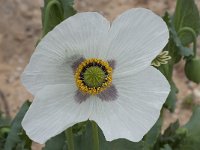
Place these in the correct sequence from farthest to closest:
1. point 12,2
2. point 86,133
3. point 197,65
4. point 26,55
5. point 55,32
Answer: point 12,2, point 26,55, point 197,65, point 86,133, point 55,32

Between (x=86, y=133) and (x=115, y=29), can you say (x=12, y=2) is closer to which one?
(x=86, y=133)

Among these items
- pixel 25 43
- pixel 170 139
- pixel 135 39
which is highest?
pixel 135 39

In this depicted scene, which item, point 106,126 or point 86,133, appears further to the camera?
point 86,133

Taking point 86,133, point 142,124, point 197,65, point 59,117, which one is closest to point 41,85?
point 59,117

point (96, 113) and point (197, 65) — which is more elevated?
point (96, 113)

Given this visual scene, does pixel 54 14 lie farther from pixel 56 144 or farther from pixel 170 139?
pixel 170 139

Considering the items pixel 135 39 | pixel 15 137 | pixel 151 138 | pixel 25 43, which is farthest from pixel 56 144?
pixel 25 43

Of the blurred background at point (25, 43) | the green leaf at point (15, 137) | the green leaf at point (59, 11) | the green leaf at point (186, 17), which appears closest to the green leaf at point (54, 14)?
the green leaf at point (59, 11)
